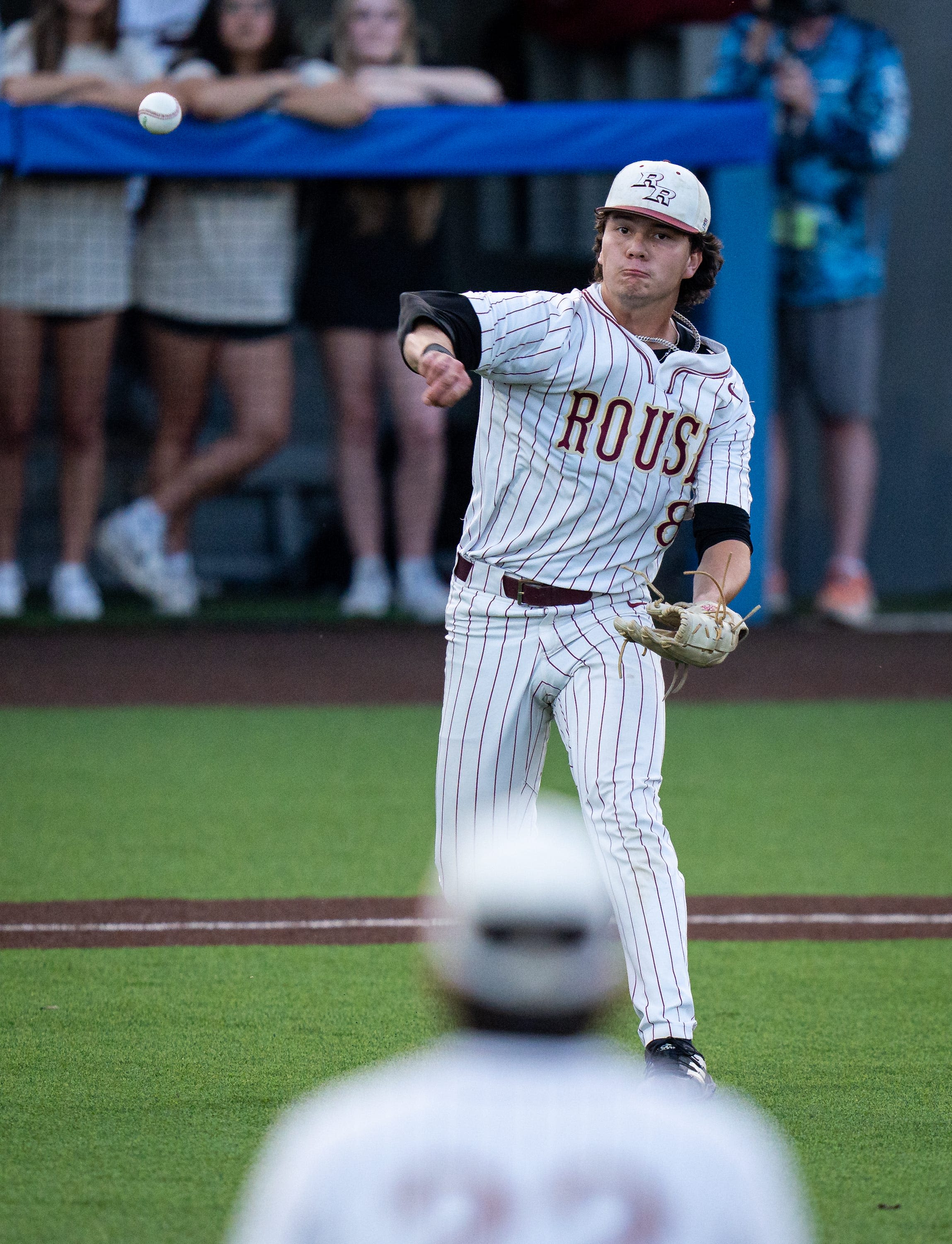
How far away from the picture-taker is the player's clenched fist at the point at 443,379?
353 centimetres

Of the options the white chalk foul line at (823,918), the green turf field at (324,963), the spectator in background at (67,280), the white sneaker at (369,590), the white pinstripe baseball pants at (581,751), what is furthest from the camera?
the white sneaker at (369,590)

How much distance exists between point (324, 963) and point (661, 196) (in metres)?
2.17

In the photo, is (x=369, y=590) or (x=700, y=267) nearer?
(x=700, y=267)

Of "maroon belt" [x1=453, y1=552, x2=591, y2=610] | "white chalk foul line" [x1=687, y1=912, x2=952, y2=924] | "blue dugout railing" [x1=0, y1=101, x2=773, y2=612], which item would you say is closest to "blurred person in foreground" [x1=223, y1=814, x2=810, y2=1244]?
"maroon belt" [x1=453, y1=552, x2=591, y2=610]

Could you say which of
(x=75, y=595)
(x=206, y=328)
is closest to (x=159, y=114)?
(x=206, y=328)

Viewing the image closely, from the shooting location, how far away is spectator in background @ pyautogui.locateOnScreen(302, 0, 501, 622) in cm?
1029

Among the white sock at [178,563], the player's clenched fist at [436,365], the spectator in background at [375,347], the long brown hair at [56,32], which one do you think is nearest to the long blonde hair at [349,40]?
the spectator in background at [375,347]

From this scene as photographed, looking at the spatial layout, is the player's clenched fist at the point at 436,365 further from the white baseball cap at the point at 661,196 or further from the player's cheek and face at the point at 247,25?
the player's cheek and face at the point at 247,25

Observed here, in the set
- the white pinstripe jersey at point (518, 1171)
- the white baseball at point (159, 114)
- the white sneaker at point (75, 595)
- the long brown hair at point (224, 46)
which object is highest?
the long brown hair at point (224, 46)

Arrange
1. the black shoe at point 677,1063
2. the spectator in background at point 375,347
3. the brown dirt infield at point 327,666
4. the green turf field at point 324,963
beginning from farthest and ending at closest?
the spectator in background at point 375,347
the brown dirt infield at point 327,666
the black shoe at point 677,1063
the green turf field at point 324,963

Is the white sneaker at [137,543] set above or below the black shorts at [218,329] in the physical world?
below

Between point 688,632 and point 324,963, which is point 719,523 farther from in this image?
point 324,963

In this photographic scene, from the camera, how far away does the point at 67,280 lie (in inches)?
396

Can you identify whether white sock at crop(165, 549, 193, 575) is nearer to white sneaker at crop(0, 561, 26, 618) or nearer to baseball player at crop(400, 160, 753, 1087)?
white sneaker at crop(0, 561, 26, 618)
